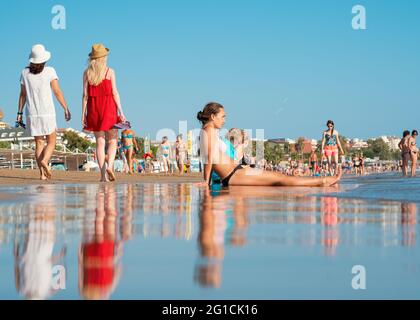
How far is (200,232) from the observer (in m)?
3.44

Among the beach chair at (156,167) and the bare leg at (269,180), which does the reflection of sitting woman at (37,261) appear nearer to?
the bare leg at (269,180)

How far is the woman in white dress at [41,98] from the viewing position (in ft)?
38.8

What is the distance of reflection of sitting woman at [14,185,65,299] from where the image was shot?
1994 millimetres

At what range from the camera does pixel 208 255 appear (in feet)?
8.55

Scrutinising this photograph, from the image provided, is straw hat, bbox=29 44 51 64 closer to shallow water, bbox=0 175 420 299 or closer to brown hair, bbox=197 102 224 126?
brown hair, bbox=197 102 224 126

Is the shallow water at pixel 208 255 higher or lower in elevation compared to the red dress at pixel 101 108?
lower

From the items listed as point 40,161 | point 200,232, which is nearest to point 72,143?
point 40,161

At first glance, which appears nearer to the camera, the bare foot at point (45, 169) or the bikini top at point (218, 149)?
the bikini top at point (218, 149)

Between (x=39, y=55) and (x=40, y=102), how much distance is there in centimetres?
81

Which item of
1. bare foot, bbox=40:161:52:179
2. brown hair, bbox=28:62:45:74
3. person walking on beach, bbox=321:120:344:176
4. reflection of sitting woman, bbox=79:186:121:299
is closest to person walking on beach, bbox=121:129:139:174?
person walking on beach, bbox=321:120:344:176

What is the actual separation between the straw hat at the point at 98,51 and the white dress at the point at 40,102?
36.7 inches

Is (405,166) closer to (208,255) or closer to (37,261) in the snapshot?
(208,255)

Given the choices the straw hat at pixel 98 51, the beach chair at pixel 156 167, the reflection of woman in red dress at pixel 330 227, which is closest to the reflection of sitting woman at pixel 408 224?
the reflection of woman in red dress at pixel 330 227
